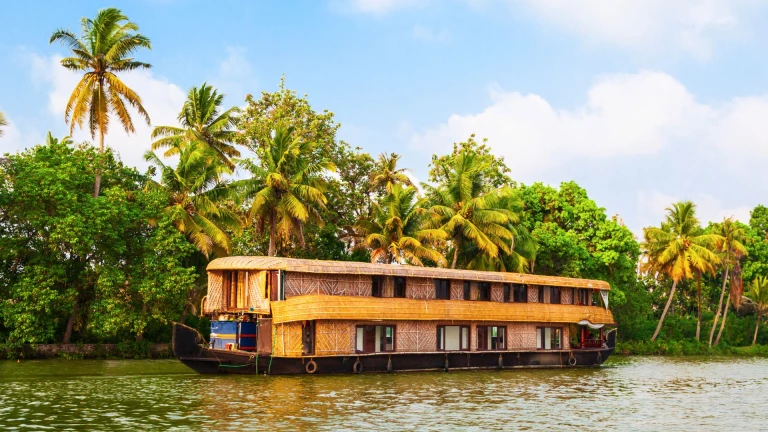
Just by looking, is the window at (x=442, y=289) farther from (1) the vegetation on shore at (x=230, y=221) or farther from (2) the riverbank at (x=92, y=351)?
(2) the riverbank at (x=92, y=351)

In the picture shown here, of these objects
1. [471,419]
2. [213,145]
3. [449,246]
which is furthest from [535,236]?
[471,419]

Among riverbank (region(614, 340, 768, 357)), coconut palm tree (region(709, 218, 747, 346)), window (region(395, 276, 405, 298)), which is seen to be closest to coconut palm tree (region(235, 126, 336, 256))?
window (region(395, 276, 405, 298))

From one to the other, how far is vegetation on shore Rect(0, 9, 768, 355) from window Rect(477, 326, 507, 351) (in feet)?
19.9

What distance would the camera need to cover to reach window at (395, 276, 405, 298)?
26.7 meters

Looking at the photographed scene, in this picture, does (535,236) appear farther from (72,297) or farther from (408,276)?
(72,297)

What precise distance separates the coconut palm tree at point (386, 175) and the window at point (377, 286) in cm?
1292

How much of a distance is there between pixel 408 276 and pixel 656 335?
27.0m

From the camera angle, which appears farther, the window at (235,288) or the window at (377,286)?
the window at (377,286)

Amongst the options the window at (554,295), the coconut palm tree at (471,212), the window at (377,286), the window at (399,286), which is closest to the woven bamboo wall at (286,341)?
the window at (377,286)

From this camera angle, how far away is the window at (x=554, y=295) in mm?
30953

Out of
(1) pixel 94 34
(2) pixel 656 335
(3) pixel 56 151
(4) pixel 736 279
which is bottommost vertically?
(2) pixel 656 335

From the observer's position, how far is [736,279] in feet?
169

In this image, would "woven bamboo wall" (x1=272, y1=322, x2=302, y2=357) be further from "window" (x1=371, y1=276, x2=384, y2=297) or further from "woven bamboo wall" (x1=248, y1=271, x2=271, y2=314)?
"window" (x1=371, y1=276, x2=384, y2=297)

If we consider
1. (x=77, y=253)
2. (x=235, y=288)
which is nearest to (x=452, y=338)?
(x=235, y=288)
